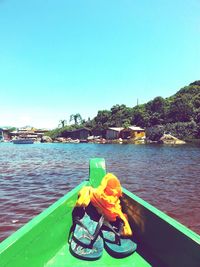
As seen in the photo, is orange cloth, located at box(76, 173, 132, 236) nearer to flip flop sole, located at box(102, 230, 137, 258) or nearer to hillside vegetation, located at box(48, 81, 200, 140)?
flip flop sole, located at box(102, 230, 137, 258)

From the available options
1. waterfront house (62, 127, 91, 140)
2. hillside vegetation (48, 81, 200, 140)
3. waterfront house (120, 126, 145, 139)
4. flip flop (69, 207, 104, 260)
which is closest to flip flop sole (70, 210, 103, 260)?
flip flop (69, 207, 104, 260)

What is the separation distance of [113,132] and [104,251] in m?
71.3

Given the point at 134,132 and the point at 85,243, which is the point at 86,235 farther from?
the point at 134,132

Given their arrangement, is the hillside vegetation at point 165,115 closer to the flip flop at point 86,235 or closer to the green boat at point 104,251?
the flip flop at point 86,235

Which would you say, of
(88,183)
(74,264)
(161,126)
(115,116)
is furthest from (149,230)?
(115,116)

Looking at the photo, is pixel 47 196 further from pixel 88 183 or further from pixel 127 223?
pixel 127 223

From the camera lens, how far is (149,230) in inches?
144

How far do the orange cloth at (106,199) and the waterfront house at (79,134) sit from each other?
8370 cm

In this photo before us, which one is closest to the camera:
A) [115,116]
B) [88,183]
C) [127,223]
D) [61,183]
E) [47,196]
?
[127,223]

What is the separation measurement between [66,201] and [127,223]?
109cm

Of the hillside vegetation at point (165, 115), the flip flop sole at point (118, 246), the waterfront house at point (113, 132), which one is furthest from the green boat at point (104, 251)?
the waterfront house at point (113, 132)

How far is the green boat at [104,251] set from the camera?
8.86ft

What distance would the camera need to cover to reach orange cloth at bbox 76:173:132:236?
14.0ft

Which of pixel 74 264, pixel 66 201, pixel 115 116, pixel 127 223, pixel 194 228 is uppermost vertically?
pixel 115 116
